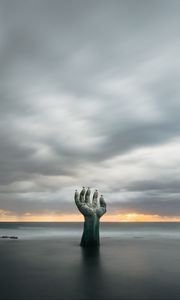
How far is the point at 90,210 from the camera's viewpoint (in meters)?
54.1

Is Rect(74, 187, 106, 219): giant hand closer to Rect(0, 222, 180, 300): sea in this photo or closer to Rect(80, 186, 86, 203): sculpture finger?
Rect(80, 186, 86, 203): sculpture finger

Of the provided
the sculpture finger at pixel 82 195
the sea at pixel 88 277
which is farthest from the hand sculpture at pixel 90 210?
the sea at pixel 88 277

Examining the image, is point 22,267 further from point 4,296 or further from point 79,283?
point 4,296

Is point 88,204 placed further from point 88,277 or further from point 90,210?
point 88,277

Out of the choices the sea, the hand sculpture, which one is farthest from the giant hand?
the sea

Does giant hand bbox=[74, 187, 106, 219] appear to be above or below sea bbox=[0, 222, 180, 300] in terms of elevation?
above

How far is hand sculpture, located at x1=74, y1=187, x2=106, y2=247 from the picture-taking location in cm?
5425

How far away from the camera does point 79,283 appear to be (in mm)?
30672

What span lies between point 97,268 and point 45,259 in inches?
417

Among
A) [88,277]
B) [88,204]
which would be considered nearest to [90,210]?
[88,204]

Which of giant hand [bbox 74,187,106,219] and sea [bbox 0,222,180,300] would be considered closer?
sea [bbox 0,222,180,300]

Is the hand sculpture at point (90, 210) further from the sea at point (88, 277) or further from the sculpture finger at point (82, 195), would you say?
the sea at point (88, 277)

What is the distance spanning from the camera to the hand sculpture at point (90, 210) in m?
54.2

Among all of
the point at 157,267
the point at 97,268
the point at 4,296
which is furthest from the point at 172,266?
the point at 4,296
